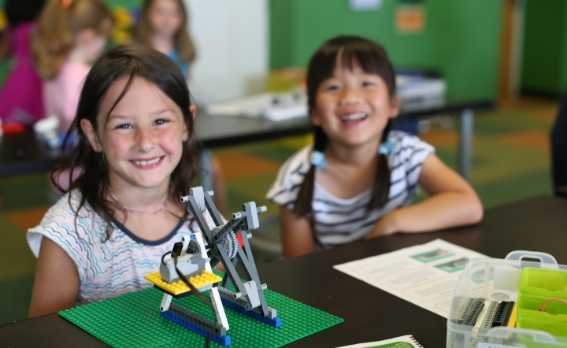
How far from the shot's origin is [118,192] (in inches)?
63.8

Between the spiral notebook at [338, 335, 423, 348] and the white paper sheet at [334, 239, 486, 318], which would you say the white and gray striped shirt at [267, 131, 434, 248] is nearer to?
the white paper sheet at [334, 239, 486, 318]

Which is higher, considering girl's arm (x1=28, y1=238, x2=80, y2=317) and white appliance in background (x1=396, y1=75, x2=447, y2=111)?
white appliance in background (x1=396, y1=75, x2=447, y2=111)

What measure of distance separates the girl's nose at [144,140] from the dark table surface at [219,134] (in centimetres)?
100

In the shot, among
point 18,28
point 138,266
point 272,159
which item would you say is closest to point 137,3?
point 18,28

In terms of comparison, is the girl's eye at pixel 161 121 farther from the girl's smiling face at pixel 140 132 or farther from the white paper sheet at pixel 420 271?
the white paper sheet at pixel 420 271

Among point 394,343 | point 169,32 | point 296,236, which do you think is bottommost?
point 296,236

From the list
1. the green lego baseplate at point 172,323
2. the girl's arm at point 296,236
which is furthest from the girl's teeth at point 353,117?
the green lego baseplate at point 172,323

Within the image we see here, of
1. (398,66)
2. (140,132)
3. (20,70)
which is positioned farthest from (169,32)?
(398,66)

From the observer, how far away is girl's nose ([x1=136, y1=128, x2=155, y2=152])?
149 centimetres

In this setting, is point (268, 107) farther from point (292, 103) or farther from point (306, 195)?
point (306, 195)

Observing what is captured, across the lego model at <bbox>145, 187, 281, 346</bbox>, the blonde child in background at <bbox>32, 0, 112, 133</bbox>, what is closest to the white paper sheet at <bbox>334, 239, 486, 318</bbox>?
the lego model at <bbox>145, 187, 281, 346</bbox>

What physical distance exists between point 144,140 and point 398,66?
5.74 meters

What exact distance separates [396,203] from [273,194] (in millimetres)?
346

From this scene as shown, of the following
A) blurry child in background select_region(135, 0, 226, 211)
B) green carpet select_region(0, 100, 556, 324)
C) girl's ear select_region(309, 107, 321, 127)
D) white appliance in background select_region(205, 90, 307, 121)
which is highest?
blurry child in background select_region(135, 0, 226, 211)
